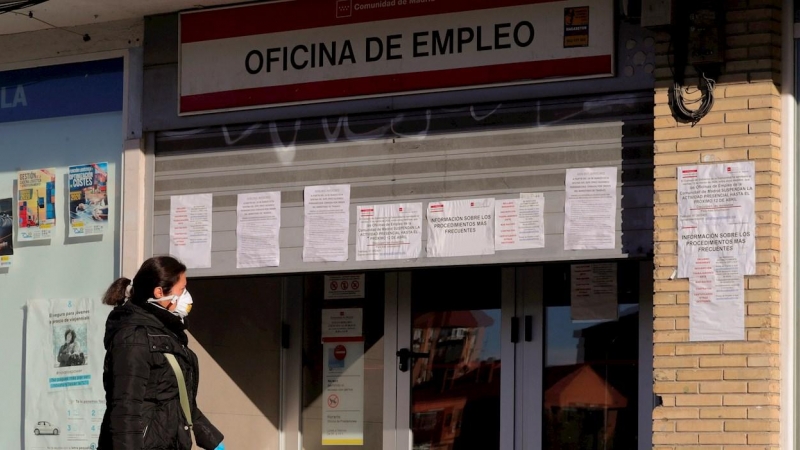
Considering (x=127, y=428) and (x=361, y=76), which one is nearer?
(x=127, y=428)

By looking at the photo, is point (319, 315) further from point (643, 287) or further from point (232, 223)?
point (643, 287)

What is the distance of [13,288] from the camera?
31.1 feet

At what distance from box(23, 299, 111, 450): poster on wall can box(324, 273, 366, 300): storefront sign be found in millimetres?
1644

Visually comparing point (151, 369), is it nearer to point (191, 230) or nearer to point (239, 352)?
point (191, 230)

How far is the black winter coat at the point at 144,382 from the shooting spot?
19.4 feet

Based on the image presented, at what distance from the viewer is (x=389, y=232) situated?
8.11 metres

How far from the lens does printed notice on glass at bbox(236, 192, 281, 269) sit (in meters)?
8.45

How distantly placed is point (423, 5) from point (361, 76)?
60cm

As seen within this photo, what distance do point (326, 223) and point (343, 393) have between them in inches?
67.6

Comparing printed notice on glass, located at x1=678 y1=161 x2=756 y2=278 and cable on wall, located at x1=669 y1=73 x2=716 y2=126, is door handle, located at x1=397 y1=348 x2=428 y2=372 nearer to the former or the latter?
printed notice on glass, located at x1=678 y1=161 x2=756 y2=278

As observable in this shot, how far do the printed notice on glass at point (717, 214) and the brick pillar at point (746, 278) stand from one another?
0.04 meters

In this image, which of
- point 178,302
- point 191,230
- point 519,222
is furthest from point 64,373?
point 519,222

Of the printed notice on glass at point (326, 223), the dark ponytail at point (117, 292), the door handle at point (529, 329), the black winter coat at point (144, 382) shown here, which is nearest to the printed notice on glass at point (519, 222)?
the printed notice on glass at point (326, 223)

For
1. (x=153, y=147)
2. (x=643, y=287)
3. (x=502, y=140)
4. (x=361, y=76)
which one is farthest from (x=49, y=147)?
(x=643, y=287)
